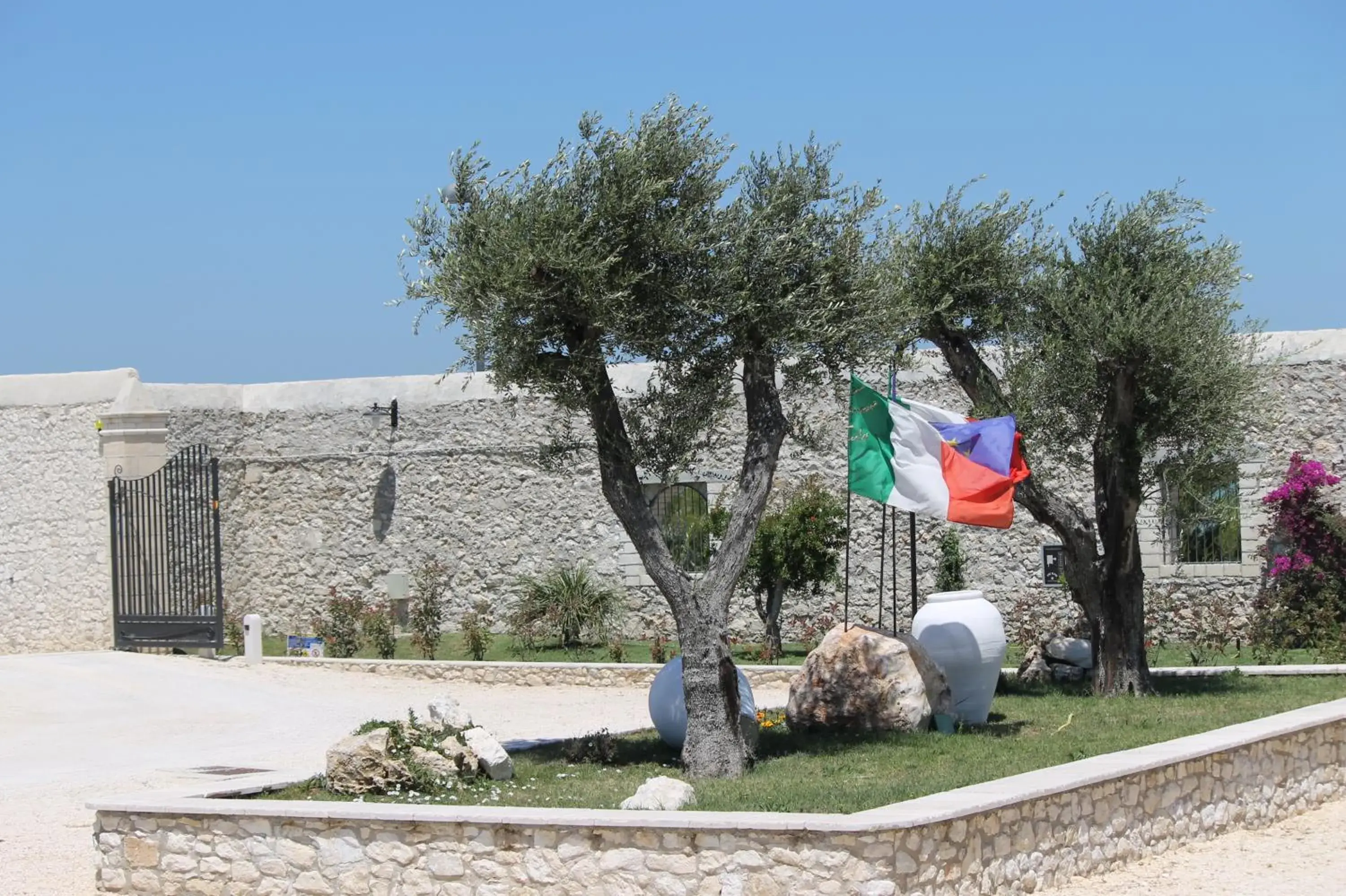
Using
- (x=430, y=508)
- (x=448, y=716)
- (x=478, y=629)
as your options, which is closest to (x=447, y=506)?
(x=430, y=508)

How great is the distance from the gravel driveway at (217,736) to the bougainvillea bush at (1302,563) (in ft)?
19.7

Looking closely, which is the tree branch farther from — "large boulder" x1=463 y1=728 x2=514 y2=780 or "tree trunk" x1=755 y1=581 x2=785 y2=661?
"tree trunk" x1=755 y1=581 x2=785 y2=661

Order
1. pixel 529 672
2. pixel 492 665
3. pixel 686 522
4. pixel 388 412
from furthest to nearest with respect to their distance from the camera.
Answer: pixel 388 412 < pixel 686 522 < pixel 492 665 < pixel 529 672

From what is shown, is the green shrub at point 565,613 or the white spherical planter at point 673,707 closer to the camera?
the white spherical planter at point 673,707

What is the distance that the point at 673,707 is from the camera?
11.1 meters

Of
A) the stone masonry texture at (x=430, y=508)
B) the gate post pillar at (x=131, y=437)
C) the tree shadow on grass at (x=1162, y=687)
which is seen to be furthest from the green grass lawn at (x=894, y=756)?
the gate post pillar at (x=131, y=437)

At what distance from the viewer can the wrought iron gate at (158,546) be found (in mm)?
19922

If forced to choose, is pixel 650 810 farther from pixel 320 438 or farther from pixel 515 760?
pixel 320 438

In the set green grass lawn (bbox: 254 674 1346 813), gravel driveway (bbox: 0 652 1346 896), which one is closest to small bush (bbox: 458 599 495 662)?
gravel driveway (bbox: 0 652 1346 896)

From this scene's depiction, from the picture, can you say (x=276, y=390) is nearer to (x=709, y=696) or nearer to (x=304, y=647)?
(x=304, y=647)

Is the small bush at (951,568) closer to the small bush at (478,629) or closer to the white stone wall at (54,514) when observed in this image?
the small bush at (478,629)

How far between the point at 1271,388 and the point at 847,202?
9899mm

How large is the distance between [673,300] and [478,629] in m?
11.0

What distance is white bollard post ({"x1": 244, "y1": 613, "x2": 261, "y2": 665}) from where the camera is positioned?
19.3 m
